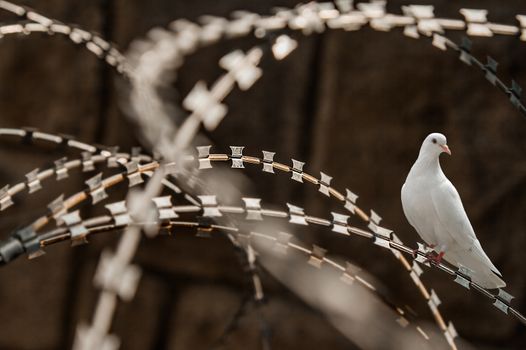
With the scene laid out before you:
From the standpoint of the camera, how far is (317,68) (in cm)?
182

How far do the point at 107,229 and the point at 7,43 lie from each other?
4.50ft

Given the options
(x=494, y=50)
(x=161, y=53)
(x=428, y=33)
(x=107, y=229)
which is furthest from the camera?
(x=494, y=50)

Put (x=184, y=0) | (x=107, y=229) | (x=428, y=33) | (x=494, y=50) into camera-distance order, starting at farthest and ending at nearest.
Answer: (x=184, y=0) < (x=494, y=50) < (x=428, y=33) < (x=107, y=229)

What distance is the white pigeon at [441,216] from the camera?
84cm

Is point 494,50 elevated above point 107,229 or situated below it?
Result: above

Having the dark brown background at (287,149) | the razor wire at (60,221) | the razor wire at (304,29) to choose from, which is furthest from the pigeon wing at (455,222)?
the dark brown background at (287,149)

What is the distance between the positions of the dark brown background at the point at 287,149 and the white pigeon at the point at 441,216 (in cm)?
90

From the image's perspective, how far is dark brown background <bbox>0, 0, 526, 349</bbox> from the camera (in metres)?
1.73

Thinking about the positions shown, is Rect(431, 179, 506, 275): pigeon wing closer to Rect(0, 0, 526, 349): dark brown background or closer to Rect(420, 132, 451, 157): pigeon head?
Rect(420, 132, 451, 157): pigeon head

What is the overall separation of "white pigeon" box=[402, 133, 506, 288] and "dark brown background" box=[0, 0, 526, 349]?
904 millimetres

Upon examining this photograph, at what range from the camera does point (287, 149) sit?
1828mm

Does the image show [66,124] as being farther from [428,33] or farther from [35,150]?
[428,33]

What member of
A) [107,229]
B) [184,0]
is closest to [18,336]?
[184,0]

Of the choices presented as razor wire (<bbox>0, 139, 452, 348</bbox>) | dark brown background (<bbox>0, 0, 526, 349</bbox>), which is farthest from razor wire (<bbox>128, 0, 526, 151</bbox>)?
razor wire (<bbox>0, 139, 452, 348</bbox>)
